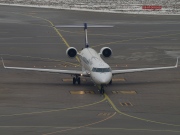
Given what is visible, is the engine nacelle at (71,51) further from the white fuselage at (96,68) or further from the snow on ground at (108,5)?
the snow on ground at (108,5)

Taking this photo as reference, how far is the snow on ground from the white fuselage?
193 ft

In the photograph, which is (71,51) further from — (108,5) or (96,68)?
(108,5)

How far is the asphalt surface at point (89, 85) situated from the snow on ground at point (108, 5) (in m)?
13.4

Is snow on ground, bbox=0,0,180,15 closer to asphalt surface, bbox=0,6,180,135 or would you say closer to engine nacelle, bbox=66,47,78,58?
asphalt surface, bbox=0,6,180,135

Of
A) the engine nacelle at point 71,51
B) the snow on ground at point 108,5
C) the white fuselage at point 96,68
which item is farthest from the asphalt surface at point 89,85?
the snow on ground at point 108,5

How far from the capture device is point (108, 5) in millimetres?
132000

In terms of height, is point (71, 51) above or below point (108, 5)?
above

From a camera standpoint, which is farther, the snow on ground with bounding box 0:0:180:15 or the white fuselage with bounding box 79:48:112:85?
the snow on ground with bounding box 0:0:180:15

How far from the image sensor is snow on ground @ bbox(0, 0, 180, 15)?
12439 centimetres

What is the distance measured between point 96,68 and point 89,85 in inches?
158

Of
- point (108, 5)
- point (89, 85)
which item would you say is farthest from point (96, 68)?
point (108, 5)

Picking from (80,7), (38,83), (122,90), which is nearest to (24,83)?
(38,83)

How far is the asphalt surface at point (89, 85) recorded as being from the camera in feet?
161

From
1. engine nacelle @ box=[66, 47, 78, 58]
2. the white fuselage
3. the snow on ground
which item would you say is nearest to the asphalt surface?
the white fuselage
